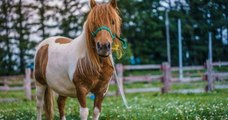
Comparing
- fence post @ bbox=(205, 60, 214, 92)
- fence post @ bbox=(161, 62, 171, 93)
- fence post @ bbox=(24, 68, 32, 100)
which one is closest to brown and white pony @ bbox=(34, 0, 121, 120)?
fence post @ bbox=(24, 68, 32, 100)

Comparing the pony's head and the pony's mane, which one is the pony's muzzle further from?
the pony's mane

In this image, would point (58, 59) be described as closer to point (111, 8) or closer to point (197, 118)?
point (111, 8)

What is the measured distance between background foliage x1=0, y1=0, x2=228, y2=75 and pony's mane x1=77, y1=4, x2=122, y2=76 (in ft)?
7.59

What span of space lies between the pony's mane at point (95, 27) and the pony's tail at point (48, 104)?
1.79 m

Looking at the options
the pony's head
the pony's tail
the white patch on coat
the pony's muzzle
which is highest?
the pony's head

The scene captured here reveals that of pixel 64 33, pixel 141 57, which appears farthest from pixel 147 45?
pixel 64 33

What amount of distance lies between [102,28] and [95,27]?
0.53 ft

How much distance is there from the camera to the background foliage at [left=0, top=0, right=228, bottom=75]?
7469 mm

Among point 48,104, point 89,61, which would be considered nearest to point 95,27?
point 89,61

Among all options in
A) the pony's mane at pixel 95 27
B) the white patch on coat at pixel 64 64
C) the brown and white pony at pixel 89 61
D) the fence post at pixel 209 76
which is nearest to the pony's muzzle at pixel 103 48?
the brown and white pony at pixel 89 61

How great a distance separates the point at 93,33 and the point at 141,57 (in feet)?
125

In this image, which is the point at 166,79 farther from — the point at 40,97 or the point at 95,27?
the point at 95,27

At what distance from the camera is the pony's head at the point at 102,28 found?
16.7 ft

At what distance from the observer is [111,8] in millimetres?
5414
